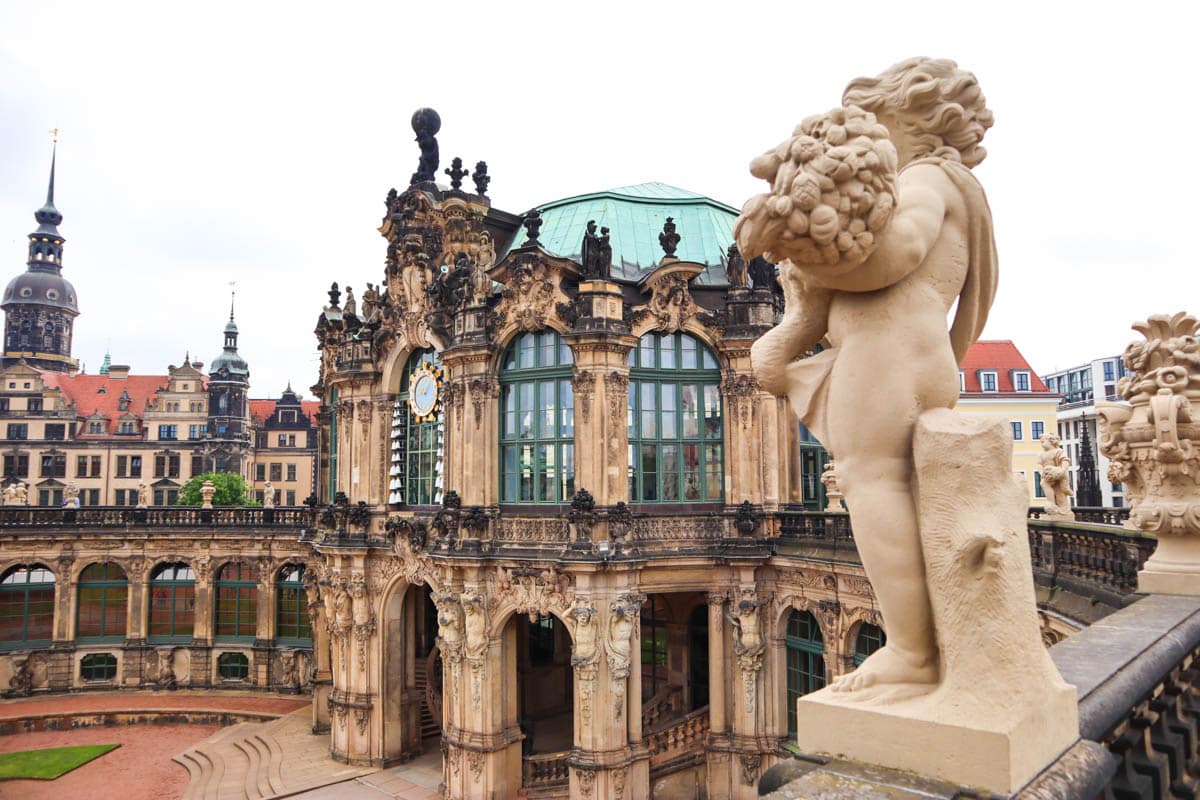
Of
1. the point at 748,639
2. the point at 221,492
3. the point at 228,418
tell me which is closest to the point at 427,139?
the point at 748,639

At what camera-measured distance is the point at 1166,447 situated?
7133 mm

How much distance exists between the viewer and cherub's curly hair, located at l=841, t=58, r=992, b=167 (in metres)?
3.87

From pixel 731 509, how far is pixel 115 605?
2704 centimetres

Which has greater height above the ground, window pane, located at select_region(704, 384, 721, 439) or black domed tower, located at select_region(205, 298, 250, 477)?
black domed tower, located at select_region(205, 298, 250, 477)

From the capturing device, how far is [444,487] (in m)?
21.5

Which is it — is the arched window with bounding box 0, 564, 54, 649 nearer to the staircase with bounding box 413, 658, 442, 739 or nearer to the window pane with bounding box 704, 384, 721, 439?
the staircase with bounding box 413, 658, 442, 739

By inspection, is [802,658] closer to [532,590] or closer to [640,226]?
[532,590]

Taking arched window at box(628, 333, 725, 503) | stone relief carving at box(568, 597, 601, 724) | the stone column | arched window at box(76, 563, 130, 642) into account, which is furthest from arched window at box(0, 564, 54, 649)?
the stone column

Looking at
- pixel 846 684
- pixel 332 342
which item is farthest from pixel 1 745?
pixel 846 684

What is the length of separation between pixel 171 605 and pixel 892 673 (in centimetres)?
3594

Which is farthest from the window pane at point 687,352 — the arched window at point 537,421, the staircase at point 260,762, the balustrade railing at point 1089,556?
the staircase at point 260,762

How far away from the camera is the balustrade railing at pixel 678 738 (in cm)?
1912

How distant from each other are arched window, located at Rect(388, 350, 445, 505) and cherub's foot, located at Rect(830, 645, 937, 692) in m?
19.0

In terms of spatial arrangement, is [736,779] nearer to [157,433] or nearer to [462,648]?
[462,648]
